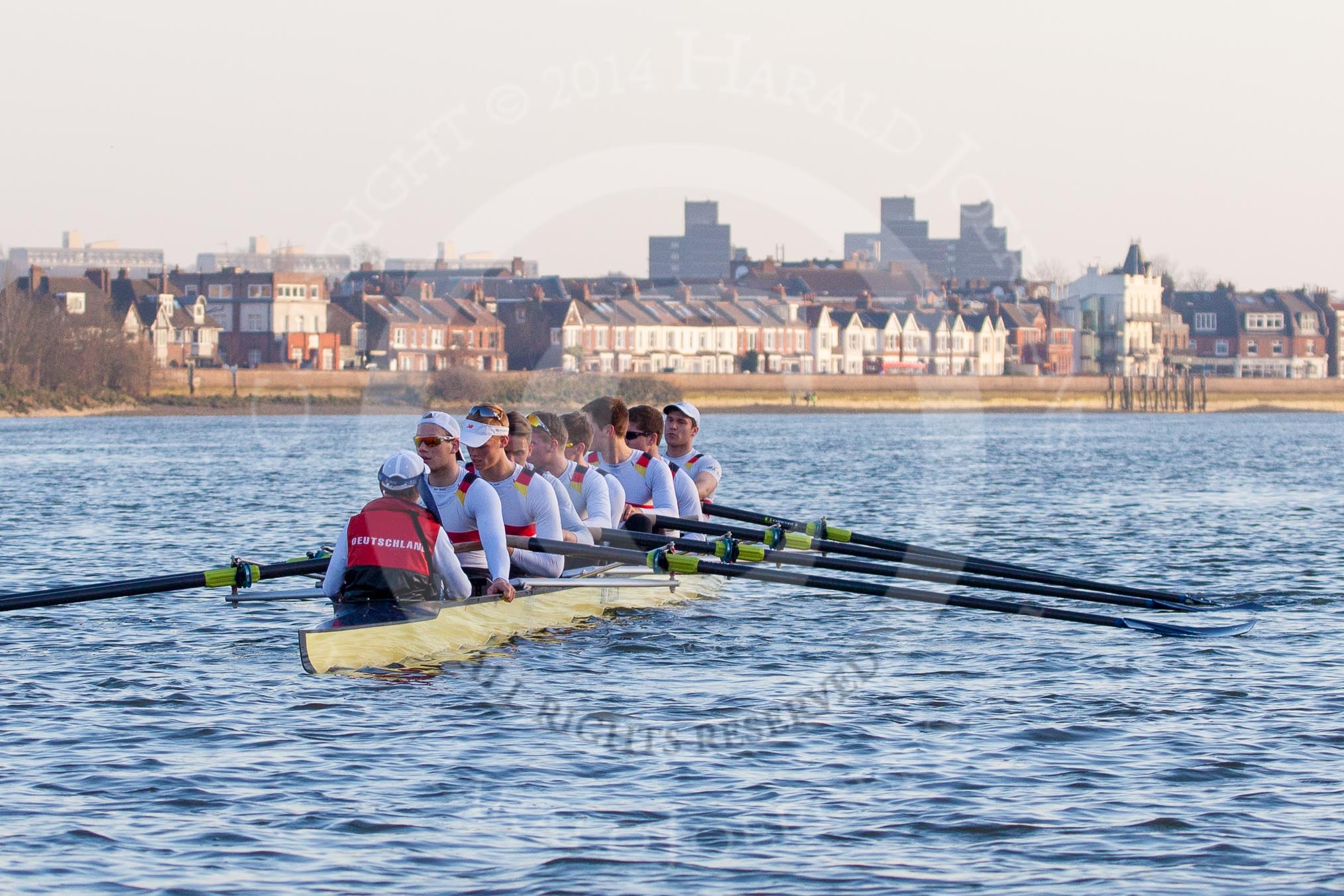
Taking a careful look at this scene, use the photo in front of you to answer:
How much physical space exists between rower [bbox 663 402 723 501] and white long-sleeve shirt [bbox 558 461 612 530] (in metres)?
2.06

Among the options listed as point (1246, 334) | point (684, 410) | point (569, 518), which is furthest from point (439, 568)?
point (1246, 334)

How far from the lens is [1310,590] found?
19219mm

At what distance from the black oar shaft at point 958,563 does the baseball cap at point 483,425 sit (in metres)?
3.05

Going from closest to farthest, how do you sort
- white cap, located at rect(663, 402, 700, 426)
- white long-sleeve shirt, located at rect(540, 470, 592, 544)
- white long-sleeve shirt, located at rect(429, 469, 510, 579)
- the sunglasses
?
white long-sleeve shirt, located at rect(429, 469, 510, 579) < the sunglasses < white long-sleeve shirt, located at rect(540, 470, 592, 544) < white cap, located at rect(663, 402, 700, 426)

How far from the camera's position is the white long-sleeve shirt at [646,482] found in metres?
16.7

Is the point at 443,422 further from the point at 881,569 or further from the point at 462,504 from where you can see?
the point at 881,569

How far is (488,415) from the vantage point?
43.9ft

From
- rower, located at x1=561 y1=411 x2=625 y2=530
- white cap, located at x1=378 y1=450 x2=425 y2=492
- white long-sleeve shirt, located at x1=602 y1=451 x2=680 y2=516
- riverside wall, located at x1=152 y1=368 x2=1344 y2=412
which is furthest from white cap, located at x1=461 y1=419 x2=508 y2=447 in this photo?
riverside wall, located at x1=152 y1=368 x2=1344 y2=412

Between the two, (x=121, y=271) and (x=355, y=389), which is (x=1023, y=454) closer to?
(x=355, y=389)

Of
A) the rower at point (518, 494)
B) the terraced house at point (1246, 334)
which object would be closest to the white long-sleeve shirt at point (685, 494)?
the rower at point (518, 494)

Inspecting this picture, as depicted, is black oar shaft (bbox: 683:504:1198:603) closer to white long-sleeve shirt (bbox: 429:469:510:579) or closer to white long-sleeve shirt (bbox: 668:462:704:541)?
white long-sleeve shirt (bbox: 668:462:704:541)

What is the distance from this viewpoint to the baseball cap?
13.2m

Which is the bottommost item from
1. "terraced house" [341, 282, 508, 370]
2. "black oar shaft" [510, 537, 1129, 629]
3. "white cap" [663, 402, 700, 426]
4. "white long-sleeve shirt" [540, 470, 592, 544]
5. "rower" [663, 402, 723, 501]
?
"black oar shaft" [510, 537, 1129, 629]

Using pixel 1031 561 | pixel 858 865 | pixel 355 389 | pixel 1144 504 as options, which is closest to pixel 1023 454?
pixel 1144 504
